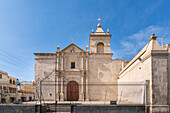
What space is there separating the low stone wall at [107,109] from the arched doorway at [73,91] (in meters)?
14.2

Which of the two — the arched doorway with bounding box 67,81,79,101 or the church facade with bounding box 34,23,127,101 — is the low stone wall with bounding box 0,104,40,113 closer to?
the church facade with bounding box 34,23,127,101

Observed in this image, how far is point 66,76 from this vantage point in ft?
84.9

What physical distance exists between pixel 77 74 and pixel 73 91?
116 inches

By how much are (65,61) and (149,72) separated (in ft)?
57.2

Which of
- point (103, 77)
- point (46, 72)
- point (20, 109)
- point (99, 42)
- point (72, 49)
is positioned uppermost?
point (99, 42)

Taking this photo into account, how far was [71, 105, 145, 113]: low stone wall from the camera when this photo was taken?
11052 mm

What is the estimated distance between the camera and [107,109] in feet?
37.0

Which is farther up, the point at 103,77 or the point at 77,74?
the point at 77,74

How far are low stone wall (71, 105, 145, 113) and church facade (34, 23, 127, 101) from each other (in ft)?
44.9

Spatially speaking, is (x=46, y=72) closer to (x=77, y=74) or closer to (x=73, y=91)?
(x=77, y=74)

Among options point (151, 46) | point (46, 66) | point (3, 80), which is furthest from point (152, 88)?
point (3, 80)

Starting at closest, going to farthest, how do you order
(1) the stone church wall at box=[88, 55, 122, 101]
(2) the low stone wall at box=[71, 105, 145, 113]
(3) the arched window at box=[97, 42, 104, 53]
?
1. (2) the low stone wall at box=[71, 105, 145, 113]
2. (1) the stone church wall at box=[88, 55, 122, 101]
3. (3) the arched window at box=[97, 42, 104, 53]

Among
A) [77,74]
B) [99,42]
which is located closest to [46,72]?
[77,74]

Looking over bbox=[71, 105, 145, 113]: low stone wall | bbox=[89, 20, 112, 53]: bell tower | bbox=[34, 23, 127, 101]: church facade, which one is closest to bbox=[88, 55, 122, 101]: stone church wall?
bbox=[34, 23, 127, 101]: church facade
